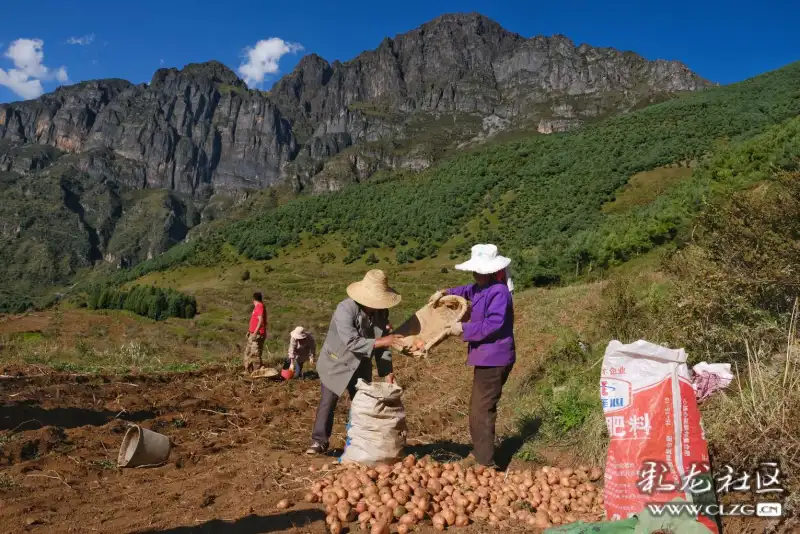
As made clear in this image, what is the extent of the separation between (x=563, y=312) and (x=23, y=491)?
29.7ft

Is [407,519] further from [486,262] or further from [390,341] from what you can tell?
[486,262]

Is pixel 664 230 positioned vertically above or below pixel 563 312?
above

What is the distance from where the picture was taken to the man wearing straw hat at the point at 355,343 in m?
4.68

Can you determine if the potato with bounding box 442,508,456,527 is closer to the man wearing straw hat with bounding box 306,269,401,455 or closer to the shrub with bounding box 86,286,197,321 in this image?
the man wearing straw hat with bounding box 306,269,401,455

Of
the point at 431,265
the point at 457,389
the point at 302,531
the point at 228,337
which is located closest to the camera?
the point at 302,531

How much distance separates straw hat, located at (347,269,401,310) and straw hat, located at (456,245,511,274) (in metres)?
0.67

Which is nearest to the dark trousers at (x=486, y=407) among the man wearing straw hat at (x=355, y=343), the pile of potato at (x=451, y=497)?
the pile of potato at (x=451, y=497)

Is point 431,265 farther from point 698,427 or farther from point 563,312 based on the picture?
point 698,427

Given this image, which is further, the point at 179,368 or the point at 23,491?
the point at 179,368

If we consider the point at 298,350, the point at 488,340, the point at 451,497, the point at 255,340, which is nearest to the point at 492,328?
the point at 488,340

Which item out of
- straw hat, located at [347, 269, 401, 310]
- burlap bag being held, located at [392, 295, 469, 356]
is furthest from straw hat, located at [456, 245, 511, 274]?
straw hat, located at [347, 269, 401, 310]

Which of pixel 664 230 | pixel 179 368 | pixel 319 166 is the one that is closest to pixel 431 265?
pixel 664 230

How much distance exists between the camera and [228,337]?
907 inches

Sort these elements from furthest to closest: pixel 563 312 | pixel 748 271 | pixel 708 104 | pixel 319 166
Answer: pixel 319 166, pixel 708 104, pixel 563 312, pixel 748 271
